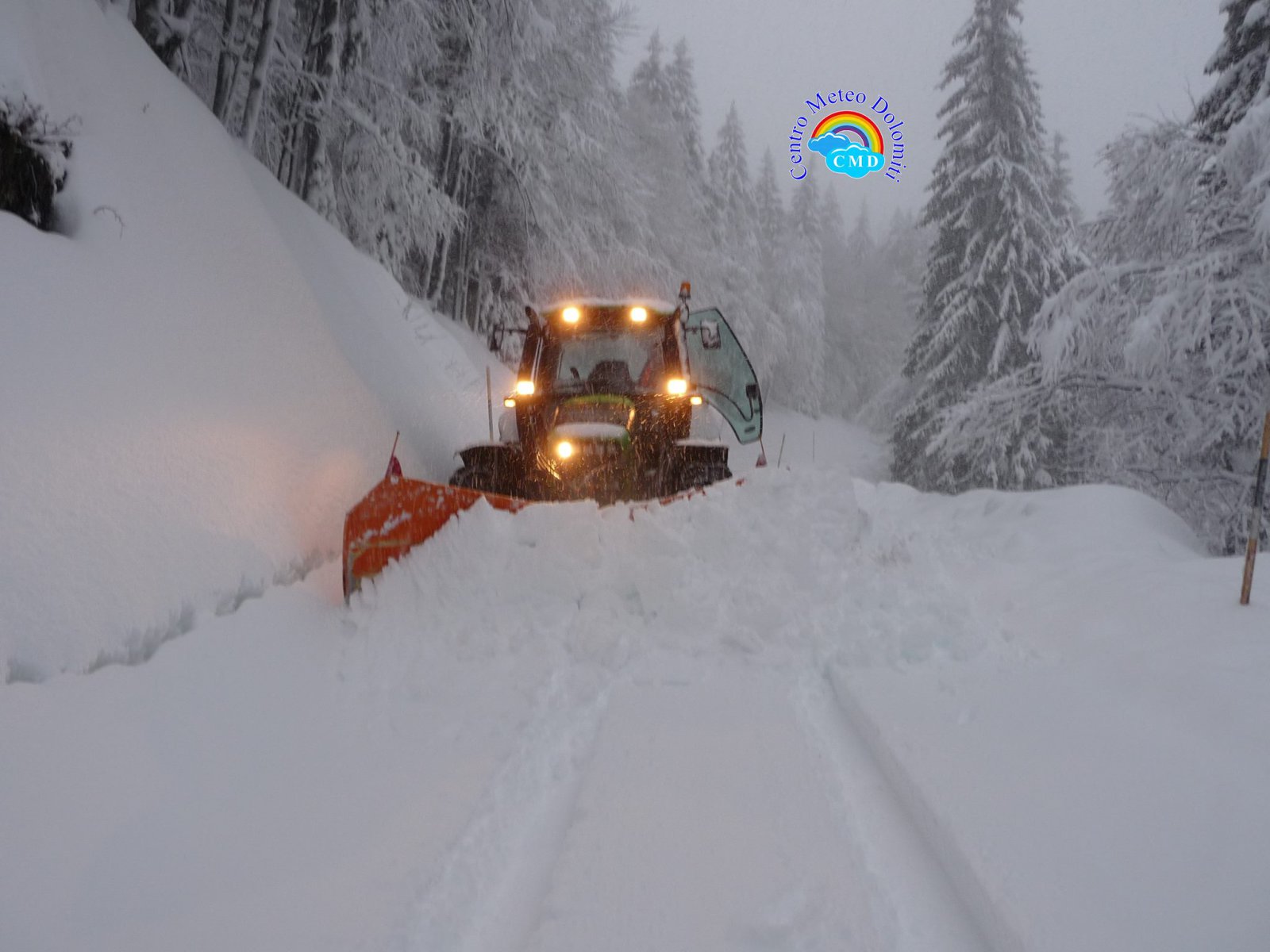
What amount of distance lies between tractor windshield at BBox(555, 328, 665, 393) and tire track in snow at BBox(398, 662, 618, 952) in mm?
3772

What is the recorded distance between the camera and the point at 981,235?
14.7 m

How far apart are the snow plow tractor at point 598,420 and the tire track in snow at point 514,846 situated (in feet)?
6.25

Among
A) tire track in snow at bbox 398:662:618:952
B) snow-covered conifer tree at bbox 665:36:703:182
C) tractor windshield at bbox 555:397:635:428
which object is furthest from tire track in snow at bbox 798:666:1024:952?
snow-covered conifer tree at bbox 665:36:703:182

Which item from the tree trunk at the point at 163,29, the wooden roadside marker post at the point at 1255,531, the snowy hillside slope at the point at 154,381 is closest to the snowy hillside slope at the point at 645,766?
the wooden roadside marker post at the point at 1255,531

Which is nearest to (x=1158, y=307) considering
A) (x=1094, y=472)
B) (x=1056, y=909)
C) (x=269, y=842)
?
(x=1094, y=472)

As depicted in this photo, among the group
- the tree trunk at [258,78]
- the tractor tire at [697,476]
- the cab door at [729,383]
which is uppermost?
the tree trunk at [258,78]

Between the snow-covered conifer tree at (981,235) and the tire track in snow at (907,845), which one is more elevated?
the snow-covered conifer tree at (981,235)

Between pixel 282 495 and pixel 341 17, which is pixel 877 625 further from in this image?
pixel 341 17

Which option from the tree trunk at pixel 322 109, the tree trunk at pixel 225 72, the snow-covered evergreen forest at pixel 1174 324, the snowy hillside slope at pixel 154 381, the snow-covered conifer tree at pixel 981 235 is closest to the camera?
the snowy hillside slope at pixel 154 381

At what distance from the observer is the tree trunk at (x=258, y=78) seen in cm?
823

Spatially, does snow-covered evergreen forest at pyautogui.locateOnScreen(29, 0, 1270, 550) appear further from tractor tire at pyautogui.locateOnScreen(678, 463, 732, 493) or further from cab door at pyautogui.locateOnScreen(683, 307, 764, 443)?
tractor tire at pyautogui.locateOnScreen(678, 463, 732, 493)

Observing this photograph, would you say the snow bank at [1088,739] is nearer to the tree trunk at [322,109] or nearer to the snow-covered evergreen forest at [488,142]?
the tree trunk at [322,109]

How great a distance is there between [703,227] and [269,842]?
24.8 meters

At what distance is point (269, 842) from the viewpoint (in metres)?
2.27
